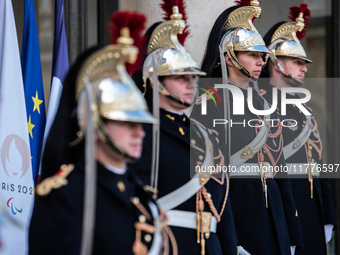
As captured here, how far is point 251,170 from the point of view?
494 cm

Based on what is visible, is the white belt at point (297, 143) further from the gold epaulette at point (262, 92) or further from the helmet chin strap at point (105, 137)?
the helmet chin strap at point (105, 137)

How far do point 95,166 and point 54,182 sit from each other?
169mm

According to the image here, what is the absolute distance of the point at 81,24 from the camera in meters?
5.58

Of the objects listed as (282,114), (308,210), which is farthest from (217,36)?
(308,210)

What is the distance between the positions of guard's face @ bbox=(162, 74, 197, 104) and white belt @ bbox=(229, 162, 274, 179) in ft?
3.13

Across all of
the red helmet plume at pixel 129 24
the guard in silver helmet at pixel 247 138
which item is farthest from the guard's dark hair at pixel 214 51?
the red helmet plume at pixel 129 24

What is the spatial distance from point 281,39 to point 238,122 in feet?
4.22

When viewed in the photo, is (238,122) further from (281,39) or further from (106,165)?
(106,165)

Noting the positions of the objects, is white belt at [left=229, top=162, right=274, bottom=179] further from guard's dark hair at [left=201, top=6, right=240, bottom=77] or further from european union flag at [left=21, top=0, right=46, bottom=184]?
european union flag at [left=21, top=0, right=46, bottom=184]

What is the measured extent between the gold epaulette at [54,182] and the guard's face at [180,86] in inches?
46.6

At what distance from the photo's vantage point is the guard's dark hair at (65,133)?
2904 millimetres

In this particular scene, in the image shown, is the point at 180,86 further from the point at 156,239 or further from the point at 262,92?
the point at 262,92

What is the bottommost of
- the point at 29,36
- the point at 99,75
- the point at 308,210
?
the point at 308,210

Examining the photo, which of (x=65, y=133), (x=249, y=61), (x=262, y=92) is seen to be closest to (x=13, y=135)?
(x=65, y=133)
